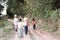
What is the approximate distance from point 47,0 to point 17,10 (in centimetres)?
2803

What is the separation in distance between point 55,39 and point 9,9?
40304mm

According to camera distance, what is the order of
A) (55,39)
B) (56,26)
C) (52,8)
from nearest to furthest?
1. (55,39)
2. (56,26)
3. (52,8)

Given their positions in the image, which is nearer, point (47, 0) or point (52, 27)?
point (52, 27)

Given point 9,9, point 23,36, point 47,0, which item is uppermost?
point 47,0

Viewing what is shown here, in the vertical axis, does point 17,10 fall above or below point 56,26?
below

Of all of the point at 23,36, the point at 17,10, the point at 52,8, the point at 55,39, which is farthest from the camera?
the point at 17,10

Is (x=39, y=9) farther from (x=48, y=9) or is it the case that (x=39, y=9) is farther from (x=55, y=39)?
(x=55, y=39)

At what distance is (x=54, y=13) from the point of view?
21.8 m

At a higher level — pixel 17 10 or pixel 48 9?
pixel 48 9

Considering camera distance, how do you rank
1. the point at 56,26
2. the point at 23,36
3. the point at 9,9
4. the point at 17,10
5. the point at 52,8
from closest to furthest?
the point at 23,36
the point at 56,26
the point at 52,8
the point at 17,10
the point at 9,9

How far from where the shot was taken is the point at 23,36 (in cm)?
1822

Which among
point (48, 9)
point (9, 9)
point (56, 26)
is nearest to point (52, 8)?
point (48, 9)

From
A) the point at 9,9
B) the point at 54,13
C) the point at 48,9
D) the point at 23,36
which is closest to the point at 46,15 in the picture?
the point at 48,9

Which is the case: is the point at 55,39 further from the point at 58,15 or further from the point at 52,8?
the point at 52,8
